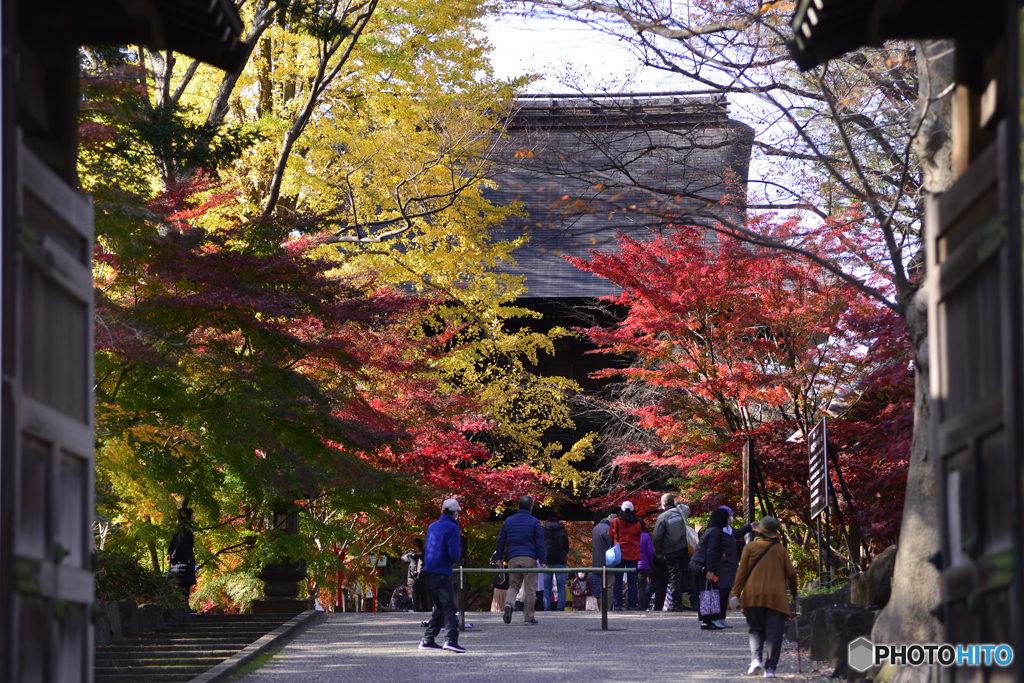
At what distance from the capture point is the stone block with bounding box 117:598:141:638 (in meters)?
10.9

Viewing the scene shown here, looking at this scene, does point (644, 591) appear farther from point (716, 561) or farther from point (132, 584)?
point (132, 584)

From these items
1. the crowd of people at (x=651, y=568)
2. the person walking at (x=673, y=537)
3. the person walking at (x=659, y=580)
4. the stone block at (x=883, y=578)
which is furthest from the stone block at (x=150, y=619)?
the stone block at (x=883, y=578)

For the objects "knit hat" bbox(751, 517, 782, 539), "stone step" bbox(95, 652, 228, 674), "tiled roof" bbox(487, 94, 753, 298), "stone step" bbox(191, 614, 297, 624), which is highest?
"tiled roof" bbox(487, 94, 753, 298)

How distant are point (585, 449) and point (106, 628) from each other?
10.5 m

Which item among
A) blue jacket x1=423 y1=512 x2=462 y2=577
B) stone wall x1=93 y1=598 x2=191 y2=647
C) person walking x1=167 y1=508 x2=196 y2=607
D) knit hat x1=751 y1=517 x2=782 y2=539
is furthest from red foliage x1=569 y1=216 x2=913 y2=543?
stone wall x1=93 y1=598 x2=191 y2=647

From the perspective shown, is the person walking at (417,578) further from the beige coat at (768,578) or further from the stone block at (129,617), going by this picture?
the beige coat at (768,578)

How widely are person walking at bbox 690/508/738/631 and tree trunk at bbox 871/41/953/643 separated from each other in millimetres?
4123

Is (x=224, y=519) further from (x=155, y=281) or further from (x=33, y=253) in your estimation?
(x=33, y=253)

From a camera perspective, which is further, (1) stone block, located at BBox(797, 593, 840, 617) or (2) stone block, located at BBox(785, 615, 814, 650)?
(1) stone block, located at BBox(797, 593, 840, 617)

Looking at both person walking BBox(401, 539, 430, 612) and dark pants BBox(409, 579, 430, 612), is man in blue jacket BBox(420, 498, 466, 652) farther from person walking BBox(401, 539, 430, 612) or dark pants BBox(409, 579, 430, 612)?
dark pants BBox(409, 579, 430, 612)

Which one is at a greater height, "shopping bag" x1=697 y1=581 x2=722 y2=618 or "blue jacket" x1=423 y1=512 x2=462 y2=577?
"blue jacket" x1=423 y1=512 x2=462 y2=577

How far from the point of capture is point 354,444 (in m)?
11.7

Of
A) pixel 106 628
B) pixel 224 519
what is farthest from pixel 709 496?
pixel 106 628

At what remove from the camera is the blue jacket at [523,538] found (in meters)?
12.9
